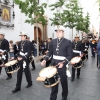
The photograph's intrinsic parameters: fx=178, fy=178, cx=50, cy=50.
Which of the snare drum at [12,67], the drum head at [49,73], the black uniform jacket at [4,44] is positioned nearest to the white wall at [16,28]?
the black uniform jacket at [4,44]

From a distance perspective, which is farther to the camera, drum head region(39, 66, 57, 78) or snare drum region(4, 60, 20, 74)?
snare drum region(4, 60, 20, 74)

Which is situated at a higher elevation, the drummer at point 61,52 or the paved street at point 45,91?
the drummer at point 61,52

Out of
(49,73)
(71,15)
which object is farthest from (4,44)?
(71,15)

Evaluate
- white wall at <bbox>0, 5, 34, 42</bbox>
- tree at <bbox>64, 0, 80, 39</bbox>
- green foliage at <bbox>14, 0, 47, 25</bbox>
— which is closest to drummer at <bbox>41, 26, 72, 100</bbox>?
green foliage at <bbox>14, 0, 47, 25</bbox>

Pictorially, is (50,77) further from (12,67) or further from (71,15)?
(71,15)

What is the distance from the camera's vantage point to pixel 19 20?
1742cm

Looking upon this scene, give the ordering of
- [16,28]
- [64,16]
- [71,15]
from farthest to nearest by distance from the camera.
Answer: [71,15], [64,16], [16,28]

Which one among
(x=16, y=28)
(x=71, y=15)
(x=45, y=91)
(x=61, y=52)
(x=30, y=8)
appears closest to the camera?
(x=61, y=52)

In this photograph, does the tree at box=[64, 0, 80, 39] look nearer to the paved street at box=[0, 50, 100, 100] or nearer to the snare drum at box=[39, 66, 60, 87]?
the paved street at box=[0, 50, 100, 100]

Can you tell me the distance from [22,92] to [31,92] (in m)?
0.27

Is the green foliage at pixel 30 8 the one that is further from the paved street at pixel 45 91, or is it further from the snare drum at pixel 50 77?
the snare drum at pixel 50 77

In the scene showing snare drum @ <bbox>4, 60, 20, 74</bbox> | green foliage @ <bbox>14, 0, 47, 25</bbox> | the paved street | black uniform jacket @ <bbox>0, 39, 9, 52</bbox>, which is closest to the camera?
the paved street

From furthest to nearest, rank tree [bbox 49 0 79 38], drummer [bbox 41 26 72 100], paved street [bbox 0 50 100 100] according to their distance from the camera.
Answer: tree [bbox 49 0 79 38] < paved street [bbox 0 50 100 100] < drummer [bbox 41 26 72 100]

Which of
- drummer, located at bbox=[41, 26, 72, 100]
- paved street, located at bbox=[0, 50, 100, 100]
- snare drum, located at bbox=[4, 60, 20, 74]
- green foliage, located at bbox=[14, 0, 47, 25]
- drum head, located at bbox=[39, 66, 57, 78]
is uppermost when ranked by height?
green foliage, located at bbox=[14, 0, 47, 25]
